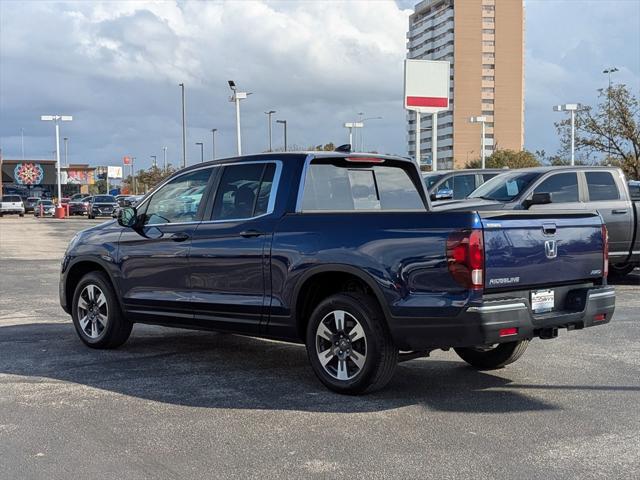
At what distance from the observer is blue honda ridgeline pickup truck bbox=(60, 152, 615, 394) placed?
5367mm

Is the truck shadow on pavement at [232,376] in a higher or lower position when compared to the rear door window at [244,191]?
lower

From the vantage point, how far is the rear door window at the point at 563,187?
12.4m

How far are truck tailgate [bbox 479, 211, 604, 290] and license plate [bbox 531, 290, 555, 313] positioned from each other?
2.9 inches

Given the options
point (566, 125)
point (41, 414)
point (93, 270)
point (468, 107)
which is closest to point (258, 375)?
point (41, 414)

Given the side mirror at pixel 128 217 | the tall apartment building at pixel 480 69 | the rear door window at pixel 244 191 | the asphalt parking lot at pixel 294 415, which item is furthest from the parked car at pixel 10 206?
the tall apartment building at pixel 480 69

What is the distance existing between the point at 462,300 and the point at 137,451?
2354 millimetres

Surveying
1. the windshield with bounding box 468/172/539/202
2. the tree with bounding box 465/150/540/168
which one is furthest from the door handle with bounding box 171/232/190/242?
the tree with bounding box 465/150/540/168

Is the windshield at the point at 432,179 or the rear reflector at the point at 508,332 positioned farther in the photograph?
the windshield at the point at 432,179

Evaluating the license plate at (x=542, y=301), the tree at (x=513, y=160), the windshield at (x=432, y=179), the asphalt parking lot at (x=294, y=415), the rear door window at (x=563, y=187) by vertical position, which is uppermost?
the tree at (x=513, y=160)

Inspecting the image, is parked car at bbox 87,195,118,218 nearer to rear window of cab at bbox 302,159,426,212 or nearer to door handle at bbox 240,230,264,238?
rear window of cab at bbox 302,159,426,212

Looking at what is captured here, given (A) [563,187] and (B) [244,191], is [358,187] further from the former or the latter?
(A) [563,187]

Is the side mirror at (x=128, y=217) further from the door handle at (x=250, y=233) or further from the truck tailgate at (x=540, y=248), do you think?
the truck tailgate at (x=540, y=248)

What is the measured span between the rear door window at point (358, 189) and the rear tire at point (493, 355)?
1.41 metres

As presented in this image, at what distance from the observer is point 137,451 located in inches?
186
